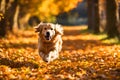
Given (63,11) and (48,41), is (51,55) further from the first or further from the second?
(63,11)

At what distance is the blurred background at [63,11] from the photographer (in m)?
23.2

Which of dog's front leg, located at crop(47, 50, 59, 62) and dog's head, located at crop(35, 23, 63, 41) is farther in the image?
dog's front leg, located at crop(47, 50, 59, 62)

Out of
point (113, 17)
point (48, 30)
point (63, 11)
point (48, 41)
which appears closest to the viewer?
point (48, 30)

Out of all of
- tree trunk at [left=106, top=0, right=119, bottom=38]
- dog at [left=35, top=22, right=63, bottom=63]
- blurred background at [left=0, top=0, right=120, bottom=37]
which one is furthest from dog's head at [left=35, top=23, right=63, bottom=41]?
tree trunk at [left=106, top=0, right=119, bottom=38]

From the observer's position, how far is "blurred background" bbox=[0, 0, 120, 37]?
23.2 m

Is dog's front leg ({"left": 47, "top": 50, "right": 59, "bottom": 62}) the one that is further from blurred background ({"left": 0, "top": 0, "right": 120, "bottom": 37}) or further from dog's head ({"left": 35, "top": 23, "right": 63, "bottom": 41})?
blurred background ({"left": 0, "top": 0, "right": 120, "bottom": 37})

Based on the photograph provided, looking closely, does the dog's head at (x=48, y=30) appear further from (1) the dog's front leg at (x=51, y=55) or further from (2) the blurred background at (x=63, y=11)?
(2) the blurred background at (x=63, y=11)

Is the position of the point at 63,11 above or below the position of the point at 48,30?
below

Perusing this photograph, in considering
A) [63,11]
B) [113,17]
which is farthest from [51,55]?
[63,11]

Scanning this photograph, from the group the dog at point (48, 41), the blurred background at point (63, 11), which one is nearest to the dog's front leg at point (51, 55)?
the dog at point (48, 41)

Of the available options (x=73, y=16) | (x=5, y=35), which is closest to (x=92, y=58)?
(x=5, y=35)

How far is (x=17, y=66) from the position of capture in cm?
1145

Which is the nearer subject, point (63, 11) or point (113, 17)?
point (113, 17)

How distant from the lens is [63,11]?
54.9 m
